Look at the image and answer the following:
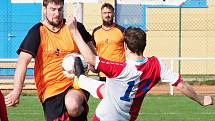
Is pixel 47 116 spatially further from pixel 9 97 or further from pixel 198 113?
pixel 198 113

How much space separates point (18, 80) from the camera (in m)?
7.21

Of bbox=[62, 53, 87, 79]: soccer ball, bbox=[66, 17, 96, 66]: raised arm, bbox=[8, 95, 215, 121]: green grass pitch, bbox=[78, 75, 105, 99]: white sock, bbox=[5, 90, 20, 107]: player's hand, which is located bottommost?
bbox=[8, 95, 215, 121]: green grass pitch

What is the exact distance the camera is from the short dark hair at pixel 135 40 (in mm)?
5863

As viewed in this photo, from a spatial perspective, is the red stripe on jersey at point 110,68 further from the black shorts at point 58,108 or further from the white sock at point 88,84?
the black shorts at point 58,108

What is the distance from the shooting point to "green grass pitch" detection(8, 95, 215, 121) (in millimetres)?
11922

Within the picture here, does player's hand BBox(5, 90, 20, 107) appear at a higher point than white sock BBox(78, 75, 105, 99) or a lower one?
lower

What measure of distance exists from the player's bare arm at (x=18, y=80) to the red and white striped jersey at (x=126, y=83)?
1.16 metres

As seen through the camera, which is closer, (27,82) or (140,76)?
(140,76)

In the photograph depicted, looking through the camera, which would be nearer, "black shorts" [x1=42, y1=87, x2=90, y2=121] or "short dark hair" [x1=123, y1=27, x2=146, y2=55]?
"short dark hair" [x1=123, y1=27, x2=146, y2=55]

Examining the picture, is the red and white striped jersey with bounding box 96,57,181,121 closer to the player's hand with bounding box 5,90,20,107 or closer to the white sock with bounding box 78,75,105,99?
the white sock with bounding box 78,75,105,99

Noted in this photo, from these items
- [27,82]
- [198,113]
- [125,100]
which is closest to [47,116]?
[125,100]

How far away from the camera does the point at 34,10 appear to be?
24656 mm

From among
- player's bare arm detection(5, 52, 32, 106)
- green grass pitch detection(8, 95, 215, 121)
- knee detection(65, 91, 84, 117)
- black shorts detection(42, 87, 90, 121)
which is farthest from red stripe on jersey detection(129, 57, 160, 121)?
green grass pitch detection(8, 95, 215, 121)

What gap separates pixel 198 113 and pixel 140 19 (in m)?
9.89
